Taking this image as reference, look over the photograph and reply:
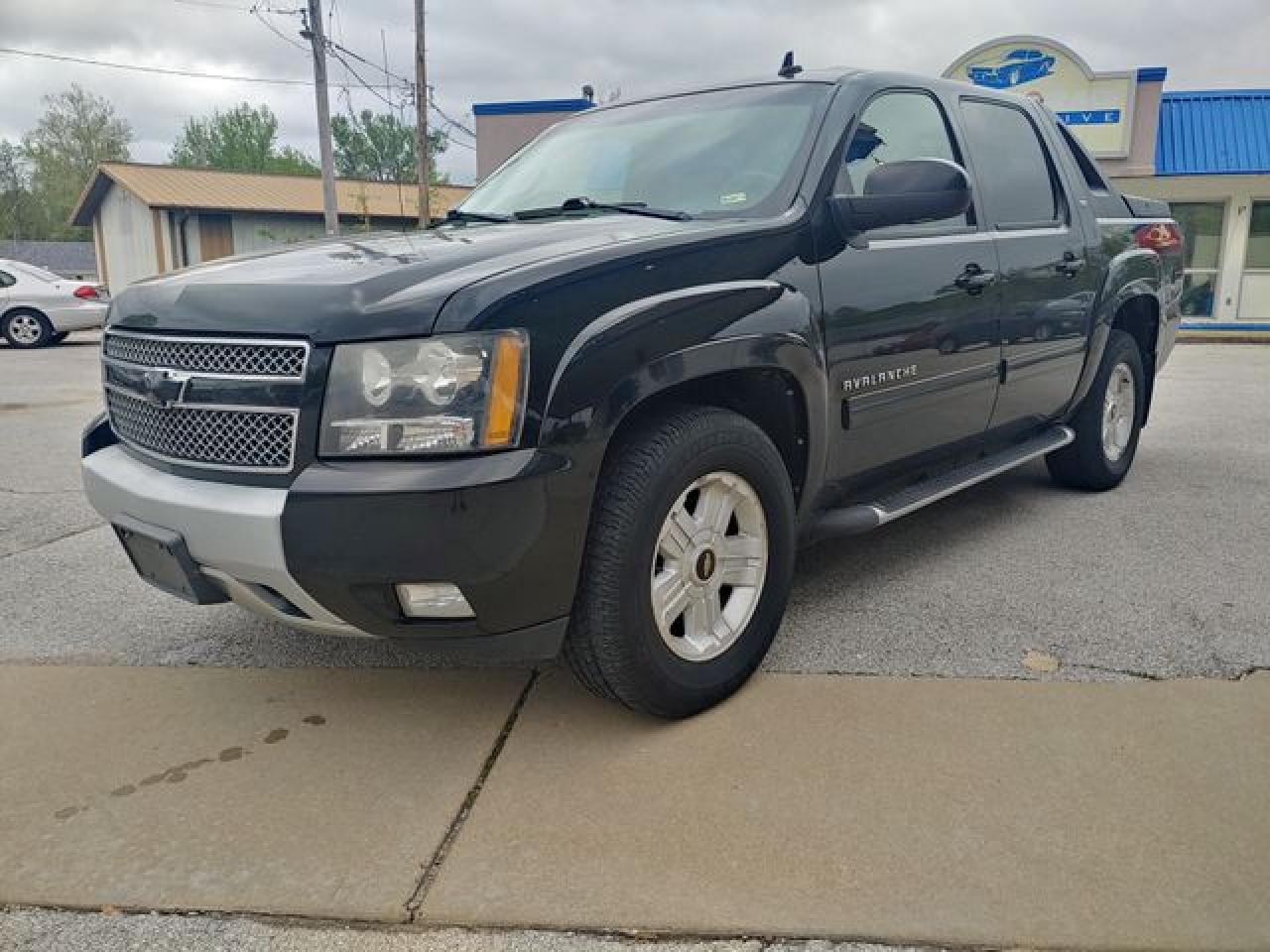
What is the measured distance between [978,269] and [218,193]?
32710 mm

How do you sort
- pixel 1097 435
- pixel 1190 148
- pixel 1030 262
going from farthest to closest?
1. pixel 1190 148
2. pixel 1097 435
3. pixel 1030 262

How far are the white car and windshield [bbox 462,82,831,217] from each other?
15.7 meters

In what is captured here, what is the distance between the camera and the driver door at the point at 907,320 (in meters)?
3.36

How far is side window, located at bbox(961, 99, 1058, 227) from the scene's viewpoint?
4.28m

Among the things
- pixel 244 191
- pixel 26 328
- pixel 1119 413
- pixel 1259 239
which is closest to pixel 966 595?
pixel 1119 413

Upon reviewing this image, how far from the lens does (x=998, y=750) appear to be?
9.12 feet

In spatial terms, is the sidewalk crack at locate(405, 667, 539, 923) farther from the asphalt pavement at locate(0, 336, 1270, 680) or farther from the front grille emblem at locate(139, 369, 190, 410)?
the front grille emblem at locate(139, 369, 190, 410)

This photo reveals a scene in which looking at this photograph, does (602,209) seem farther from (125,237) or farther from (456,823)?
(125,237)

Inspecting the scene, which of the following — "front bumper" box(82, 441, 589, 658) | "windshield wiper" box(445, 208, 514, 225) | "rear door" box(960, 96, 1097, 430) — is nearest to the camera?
"front bumper" box(82, 441, 589, 658)

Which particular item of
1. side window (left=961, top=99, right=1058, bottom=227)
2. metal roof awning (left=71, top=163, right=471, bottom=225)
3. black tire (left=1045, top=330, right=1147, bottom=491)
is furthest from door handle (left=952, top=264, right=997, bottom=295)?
metal roof awning (left=71, top=163, right=471, bottom=225)

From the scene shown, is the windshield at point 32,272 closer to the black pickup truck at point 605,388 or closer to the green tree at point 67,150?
the black pickup truck at point 605,388

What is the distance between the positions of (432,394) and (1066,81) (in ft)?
60.0

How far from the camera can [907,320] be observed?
3.56 m

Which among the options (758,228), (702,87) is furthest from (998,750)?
(702,87)
